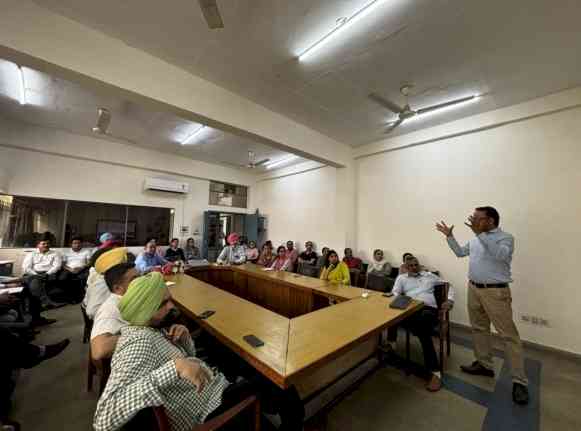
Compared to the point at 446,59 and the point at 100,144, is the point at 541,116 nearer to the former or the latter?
the point at 446,59

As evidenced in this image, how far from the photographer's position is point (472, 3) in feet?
6.34

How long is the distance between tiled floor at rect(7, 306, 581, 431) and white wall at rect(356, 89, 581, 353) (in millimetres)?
889

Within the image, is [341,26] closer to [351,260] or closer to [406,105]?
[406,105]

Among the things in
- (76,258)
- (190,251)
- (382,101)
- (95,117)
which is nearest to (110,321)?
(382,101)

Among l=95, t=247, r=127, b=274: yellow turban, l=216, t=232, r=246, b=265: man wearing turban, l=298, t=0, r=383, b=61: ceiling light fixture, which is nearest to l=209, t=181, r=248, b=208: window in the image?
l=216, t=232, r=246, b=265: man wearing turban

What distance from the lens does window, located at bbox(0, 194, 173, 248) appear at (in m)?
4.62

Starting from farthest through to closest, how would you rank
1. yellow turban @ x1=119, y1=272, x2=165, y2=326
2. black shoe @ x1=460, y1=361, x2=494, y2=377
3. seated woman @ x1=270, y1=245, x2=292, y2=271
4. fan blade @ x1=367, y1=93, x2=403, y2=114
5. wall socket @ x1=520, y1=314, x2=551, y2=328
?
1. seated woman @ x1=270, y1=245, x2=292, y2=271
2. wall socket @ x1=520, y1=314, x2=551, y2=328
3. fan blade @ x1=367, y1=93, x2=403, y2=114
4. black shoe @ x1=460, y1=361, x2=494, y2=377
5. yellow turban @ x1=119, y1=272, x2=165, y2=326

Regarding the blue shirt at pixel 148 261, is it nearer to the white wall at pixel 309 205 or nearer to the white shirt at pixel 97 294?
A: the white shirt at pixel 97 294

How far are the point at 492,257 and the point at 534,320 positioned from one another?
187 centimetres

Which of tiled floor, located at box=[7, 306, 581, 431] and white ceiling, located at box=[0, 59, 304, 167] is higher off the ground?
white ceiling, located at box=[0, 59, 304, 167]

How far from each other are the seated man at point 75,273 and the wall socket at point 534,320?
7562mm

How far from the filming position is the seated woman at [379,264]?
4.36 metres

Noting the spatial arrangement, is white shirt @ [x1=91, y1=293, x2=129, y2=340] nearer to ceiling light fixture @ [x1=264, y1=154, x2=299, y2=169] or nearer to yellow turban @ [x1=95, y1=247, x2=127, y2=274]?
yellow turban @ [x1=95, y1=247, x2=127, y2=274]

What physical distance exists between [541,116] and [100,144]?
8.15m
